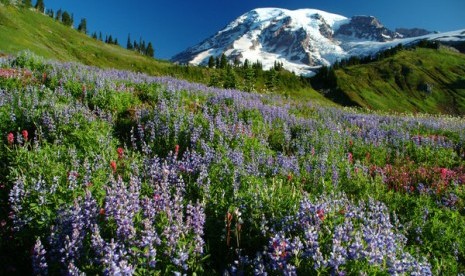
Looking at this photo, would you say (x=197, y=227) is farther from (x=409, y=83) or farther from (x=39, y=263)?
(x=409, y=83)

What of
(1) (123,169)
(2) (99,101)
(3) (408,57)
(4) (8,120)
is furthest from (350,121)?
(3) (408,57)

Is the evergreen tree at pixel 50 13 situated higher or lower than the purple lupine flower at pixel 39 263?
higher

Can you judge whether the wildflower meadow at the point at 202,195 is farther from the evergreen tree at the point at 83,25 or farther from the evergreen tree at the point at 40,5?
the evergreen tree at the point at 40,5

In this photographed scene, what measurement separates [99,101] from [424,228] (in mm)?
9477

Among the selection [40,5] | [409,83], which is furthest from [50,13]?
[409,83]

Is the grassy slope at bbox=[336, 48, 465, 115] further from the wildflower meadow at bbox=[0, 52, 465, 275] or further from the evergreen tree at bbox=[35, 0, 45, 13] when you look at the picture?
the evergreen tree at bbox=[35, 0, 45, 13]

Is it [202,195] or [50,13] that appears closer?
[202,195]

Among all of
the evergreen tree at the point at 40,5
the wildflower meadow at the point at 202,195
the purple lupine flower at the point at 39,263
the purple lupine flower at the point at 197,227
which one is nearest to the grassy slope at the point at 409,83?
the wildflower meadow at the point at 202,195

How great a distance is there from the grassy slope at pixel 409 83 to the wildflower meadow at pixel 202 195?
12240 centimetres

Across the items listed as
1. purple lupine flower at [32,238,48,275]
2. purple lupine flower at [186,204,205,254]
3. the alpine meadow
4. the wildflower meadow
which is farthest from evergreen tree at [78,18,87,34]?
purple lupine flower at [186,204,205,254]

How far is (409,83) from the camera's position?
156 metres

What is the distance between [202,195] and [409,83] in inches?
6650

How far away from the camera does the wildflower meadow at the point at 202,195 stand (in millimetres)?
4289

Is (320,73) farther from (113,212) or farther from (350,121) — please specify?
(113,212)
